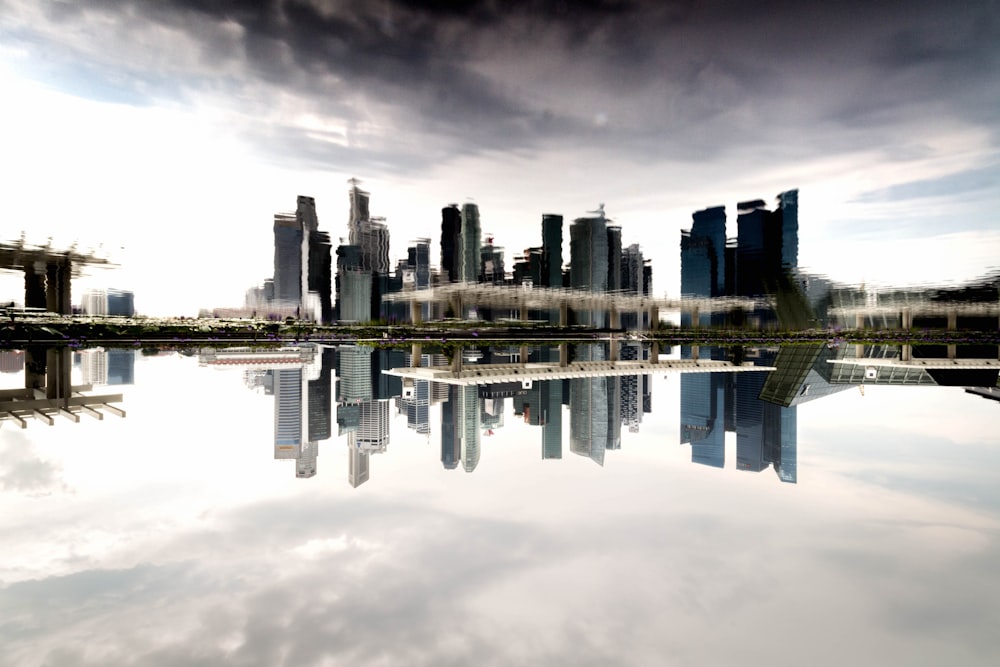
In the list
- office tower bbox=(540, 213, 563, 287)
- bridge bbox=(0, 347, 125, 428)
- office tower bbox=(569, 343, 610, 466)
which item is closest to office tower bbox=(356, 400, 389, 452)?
office tower bbox=(569, 343, 610, 466)

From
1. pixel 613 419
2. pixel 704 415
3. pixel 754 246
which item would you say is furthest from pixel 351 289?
→ pixel 754 246

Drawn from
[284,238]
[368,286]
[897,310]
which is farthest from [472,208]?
[897,310]

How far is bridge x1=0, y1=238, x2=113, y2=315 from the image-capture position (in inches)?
724

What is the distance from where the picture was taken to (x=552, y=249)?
94.5 metres

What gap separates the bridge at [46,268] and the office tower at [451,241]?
73.1m

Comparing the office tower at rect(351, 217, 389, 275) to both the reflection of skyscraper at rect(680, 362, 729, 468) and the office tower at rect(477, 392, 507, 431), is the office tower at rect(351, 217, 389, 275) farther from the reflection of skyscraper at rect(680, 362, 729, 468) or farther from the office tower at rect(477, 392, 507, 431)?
the reflection of skyscraper at rect(680, 362, 729, 468)

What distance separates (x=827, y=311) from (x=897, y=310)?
14.8 feet

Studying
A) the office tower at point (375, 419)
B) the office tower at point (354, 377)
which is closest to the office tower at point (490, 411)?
the office tower at point (375, 419)

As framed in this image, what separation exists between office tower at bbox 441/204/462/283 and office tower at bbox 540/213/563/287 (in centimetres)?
1984

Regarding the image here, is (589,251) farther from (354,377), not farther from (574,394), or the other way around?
(354,377)

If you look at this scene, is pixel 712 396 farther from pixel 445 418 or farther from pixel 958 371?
pixel 445 418

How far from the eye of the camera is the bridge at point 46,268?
60.3 feet

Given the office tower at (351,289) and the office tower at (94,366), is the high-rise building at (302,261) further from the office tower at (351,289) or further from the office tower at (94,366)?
the office tower at (94,366)

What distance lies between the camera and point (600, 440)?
61969mm
